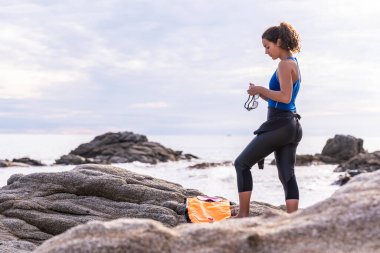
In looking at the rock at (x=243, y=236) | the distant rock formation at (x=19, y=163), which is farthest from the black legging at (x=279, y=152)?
the distant rock formation at (x=19, y=163)

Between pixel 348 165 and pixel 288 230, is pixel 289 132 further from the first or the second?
pixel 348 165

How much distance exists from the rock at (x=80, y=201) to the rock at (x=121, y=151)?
6319 centimetres

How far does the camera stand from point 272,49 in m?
9.09

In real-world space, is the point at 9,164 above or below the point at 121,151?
below

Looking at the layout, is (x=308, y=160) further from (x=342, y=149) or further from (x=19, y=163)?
(x=19, y=163)

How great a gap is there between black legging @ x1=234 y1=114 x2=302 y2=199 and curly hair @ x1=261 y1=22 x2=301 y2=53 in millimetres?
1176

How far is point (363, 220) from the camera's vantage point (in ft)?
16.1

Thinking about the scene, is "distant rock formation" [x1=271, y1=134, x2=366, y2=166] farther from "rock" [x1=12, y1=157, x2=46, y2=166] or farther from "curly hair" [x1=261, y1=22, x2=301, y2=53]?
"curly hair" [x1=261, y1=22, x2=301, y2=53]

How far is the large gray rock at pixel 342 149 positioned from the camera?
77.7 metres

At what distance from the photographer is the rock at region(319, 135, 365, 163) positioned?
77.7 meters

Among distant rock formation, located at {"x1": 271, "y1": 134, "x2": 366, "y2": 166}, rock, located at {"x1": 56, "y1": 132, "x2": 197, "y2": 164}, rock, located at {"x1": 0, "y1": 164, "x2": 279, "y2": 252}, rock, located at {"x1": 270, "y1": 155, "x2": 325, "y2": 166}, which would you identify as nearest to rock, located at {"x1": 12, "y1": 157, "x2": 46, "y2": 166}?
rock, located at {"x1": 56, "y1": 132, "x2": 197, "y2": 164}

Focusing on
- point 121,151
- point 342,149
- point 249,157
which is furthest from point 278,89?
point 121,151

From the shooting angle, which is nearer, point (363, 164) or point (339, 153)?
point (363, 164)

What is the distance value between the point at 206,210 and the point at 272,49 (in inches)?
175
